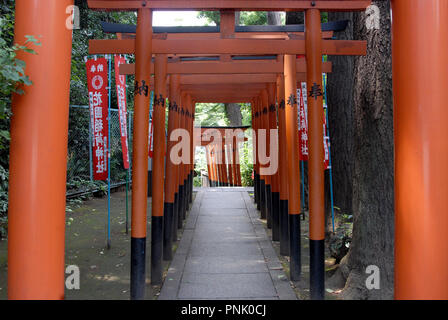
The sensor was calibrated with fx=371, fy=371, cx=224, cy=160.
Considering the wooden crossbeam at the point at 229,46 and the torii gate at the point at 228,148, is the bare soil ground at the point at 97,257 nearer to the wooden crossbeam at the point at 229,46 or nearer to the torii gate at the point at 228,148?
the wooden crossbeam at the point at 229,46

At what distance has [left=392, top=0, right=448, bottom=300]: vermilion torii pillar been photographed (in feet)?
7.64

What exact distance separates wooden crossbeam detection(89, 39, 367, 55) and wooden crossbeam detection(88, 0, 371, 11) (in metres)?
0.37

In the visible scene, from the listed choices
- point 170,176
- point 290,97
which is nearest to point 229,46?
point 290,97

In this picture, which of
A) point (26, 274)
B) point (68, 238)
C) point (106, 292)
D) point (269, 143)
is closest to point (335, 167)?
point (269, 143)

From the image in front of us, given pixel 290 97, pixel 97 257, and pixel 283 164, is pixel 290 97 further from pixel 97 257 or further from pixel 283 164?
pixel 97 257

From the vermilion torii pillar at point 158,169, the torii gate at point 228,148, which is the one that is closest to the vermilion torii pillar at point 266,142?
the vermilion torii pillar at point 158,169

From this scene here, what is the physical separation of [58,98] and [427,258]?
256 cm

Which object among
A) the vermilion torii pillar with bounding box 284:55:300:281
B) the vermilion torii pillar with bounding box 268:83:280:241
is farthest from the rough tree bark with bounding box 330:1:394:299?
the vermilion torii pillar with bounding box 268:83:280:241

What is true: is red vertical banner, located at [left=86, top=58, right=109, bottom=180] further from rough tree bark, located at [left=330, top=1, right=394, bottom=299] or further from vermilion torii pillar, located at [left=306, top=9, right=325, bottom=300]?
rough tree bark, located at [left=330, top=1, right=394, bottom=299]

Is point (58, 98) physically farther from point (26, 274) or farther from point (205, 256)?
point (205, 256)

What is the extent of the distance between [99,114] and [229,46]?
11.1 feet

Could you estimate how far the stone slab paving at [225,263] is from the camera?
4465 mm

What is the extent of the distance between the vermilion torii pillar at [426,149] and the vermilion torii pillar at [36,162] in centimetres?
227

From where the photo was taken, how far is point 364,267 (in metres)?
4.14
